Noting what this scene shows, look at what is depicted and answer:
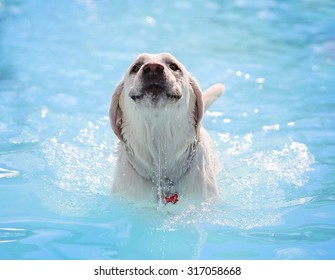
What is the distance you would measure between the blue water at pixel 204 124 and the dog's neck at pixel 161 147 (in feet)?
0.89

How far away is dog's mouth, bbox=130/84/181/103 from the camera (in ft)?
12.9

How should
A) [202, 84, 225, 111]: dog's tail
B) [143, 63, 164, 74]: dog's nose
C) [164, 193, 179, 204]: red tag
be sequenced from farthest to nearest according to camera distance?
[202, 84, 225, 111]: dog's tail, [164, 193, 179, 204]: red tag, [143, 63, 164, 74]: dog's nose

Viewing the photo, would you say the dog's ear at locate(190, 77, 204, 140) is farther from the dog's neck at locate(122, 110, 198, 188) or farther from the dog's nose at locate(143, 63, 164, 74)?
the dog's nose at locate(143, 63, 164, 74)

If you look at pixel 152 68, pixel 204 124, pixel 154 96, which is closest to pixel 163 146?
pixel 154 96

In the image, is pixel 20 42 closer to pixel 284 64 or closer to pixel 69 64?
pixel 69 64

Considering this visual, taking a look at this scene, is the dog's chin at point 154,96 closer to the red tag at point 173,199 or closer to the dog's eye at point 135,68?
the dog's eye at point 135,68

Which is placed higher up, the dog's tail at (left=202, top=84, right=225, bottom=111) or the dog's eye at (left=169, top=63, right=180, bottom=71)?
the dog's eye at (left=169, top=63, right=180, bottom=71)

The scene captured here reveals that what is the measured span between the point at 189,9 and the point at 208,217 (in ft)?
24.8

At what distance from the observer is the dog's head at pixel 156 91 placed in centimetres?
392

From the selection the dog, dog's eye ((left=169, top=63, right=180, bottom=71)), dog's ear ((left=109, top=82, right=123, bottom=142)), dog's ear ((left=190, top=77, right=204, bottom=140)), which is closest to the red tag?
the dog

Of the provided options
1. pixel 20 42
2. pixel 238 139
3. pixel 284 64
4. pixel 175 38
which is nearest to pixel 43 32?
pixel 20 42

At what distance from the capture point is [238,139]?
6.53 metres

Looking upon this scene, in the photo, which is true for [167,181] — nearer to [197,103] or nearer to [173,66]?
[197,103]

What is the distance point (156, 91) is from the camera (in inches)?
155
